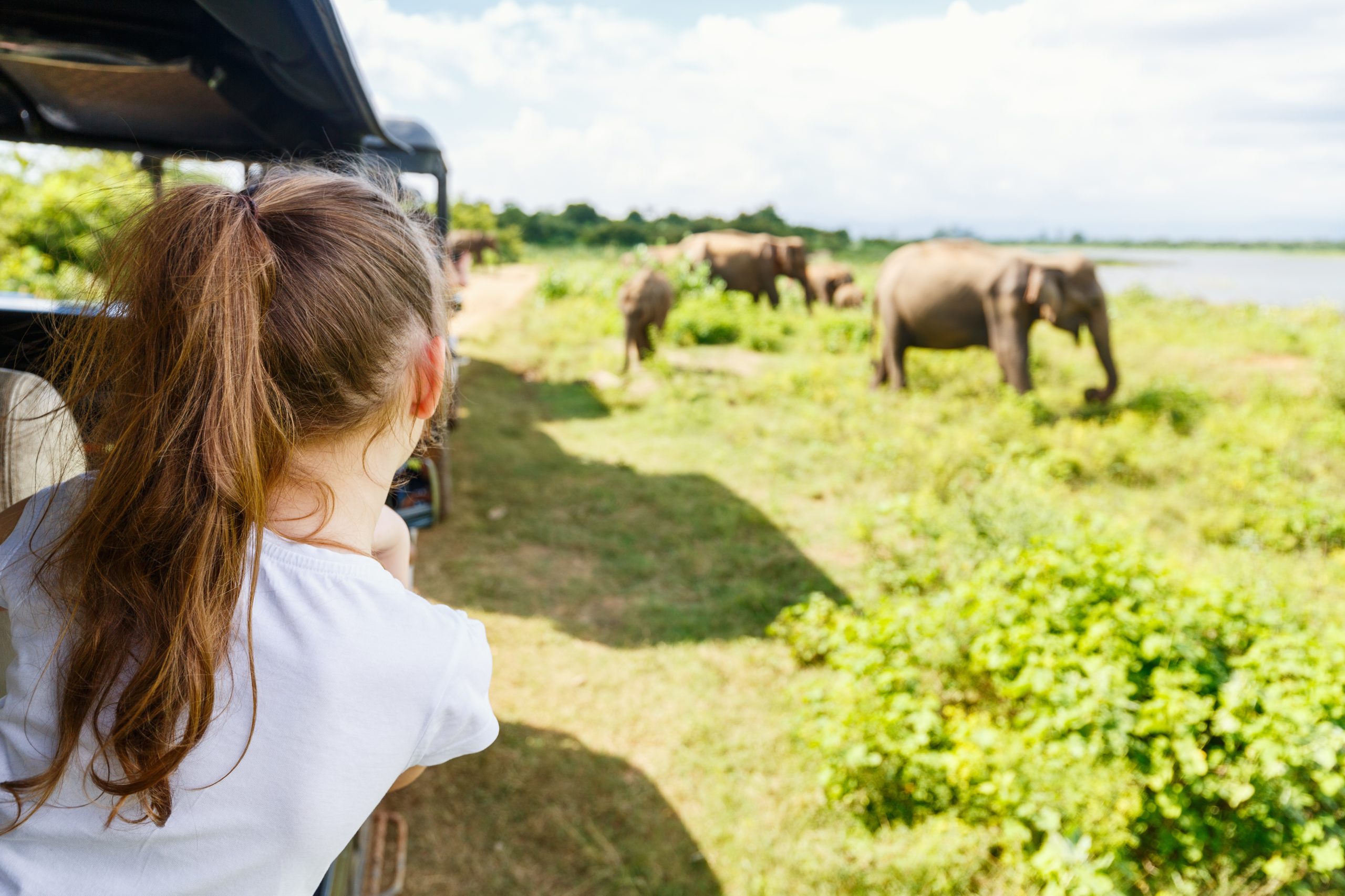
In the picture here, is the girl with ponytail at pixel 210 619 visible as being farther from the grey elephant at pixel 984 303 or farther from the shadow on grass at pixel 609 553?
the grey elephant at pixel 984 303

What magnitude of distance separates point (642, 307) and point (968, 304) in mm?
4181

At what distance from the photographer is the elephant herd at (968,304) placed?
31.5 feet

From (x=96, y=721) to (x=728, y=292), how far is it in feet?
61.0

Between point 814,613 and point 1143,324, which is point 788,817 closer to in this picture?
point 814,613

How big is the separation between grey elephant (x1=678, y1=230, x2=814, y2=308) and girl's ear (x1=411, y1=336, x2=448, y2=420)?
60.3ft

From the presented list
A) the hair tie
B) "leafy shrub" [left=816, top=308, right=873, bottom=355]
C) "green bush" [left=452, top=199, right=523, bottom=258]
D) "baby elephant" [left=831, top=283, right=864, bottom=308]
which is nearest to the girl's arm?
the hair tie

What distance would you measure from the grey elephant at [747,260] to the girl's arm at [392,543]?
1822cm

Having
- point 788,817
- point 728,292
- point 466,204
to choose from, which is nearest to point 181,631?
point 788,817

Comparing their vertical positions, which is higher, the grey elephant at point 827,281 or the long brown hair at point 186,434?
the grey elephant at point 827,281

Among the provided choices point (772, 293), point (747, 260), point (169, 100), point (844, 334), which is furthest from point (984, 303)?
point (747, 260)

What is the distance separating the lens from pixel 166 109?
3.62 meters

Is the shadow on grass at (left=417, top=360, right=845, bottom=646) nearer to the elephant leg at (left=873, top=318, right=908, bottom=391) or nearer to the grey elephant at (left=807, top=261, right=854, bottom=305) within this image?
the elephant leg at (left=873, top=318, right=908, bottom=391)

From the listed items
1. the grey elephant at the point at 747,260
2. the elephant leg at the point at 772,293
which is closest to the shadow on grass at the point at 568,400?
the grey elephant at the point at 747,260

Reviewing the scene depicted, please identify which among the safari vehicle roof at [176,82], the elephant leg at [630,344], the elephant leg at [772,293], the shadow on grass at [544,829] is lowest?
the shadow on grass at [544,829]
